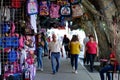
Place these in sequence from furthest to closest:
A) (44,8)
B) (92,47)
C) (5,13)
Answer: (92,47) < (44,8) < (5,13)

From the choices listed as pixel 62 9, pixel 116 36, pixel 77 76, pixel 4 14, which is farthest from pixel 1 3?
pixel 77 76

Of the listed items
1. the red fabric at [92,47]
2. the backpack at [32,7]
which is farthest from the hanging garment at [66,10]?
the red fabric at [92,47]

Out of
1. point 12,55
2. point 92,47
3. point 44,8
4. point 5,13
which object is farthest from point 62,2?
point 92,47

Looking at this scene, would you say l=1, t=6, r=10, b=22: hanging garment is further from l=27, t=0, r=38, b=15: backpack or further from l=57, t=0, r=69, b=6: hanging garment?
l=57, t=0, r=69, b=6: hanging garment

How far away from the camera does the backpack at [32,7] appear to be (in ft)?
27.9

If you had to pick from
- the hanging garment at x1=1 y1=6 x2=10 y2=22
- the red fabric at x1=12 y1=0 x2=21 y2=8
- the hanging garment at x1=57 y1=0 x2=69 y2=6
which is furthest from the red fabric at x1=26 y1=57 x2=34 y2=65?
the hanging garment at x1=57 y1=0 x2=69 y2=6

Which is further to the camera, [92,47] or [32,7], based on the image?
[92,47]

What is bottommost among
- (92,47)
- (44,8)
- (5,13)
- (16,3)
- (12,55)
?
(92,47)

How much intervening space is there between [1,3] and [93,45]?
817cm

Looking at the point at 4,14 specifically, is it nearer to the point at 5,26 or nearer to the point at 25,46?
the point at 5,26

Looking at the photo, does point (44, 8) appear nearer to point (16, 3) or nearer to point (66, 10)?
point (66, 10)

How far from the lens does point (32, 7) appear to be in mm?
8539

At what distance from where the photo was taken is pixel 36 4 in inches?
340

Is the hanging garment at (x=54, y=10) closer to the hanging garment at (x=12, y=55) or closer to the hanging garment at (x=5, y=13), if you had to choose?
the hanging garment at (x=5, y=13)
